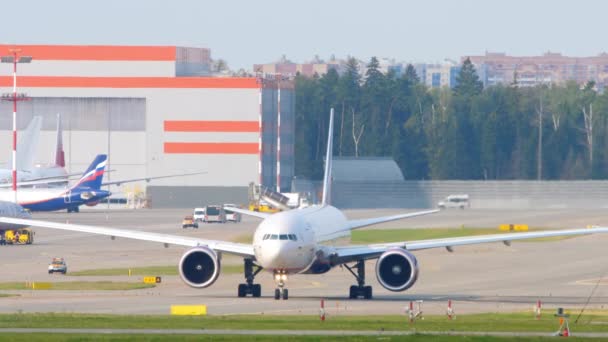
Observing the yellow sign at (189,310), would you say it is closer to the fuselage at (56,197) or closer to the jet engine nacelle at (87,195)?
the fuselage at (56,197)

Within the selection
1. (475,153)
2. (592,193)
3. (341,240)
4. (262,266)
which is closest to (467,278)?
(341,240)

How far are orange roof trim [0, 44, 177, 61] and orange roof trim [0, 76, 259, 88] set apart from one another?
2.04 metres

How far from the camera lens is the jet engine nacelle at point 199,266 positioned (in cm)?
4772

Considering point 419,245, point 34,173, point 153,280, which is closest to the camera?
point 419,245

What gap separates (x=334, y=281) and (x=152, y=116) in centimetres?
8849

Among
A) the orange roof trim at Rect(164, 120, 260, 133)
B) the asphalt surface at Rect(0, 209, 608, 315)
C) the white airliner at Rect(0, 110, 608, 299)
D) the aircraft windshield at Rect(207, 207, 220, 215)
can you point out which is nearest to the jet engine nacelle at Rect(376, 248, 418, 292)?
the white airliner at Rect(0, 110, 608, 299)

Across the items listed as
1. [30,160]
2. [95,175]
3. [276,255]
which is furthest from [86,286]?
[30,160]

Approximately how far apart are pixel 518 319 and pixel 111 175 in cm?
10988

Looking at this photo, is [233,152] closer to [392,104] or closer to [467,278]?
[392,104]

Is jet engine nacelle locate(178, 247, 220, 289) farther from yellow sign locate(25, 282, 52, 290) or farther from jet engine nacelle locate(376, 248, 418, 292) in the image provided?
yellow sign locate(25, 282, 52, 290)

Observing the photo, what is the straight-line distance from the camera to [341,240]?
173ft

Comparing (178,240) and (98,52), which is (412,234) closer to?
(178,240)

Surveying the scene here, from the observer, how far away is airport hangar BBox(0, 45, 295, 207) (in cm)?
14588

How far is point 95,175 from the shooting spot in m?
128
